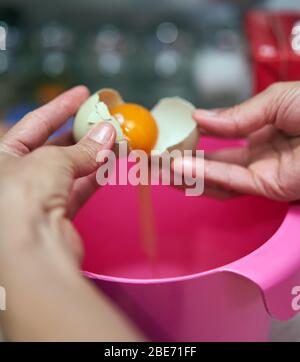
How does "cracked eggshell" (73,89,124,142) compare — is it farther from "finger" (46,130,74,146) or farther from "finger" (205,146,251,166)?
"finger" (205,146,251,166)

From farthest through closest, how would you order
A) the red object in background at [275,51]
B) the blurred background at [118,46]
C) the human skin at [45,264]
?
the blurred background at [118,46] < the red object in background at [275,51] < the human skin at [45,264]

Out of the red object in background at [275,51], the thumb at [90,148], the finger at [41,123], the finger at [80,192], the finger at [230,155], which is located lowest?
the finger at [80,192]

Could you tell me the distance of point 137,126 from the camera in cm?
56

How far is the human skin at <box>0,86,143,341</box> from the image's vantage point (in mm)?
345

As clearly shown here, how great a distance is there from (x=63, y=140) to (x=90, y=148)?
6.0 inches

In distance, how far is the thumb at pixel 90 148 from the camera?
1.46 feet

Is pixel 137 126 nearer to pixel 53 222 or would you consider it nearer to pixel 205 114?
pixel 205 114

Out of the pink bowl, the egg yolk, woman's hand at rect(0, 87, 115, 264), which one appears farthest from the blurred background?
woman's hand at rect(0, 87, 115, 264)

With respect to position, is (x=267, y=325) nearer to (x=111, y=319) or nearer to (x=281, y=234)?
(x=281, y=234)

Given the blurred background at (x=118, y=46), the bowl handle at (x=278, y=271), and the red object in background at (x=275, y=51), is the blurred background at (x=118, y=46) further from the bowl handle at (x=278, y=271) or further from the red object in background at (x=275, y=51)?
the bowl handle at (x=278, y=271)

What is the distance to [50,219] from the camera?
0.39 m

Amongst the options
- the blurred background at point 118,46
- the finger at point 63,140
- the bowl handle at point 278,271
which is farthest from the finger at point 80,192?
the blurred background at point 118,46

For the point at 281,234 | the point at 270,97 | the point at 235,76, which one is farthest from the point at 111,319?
the point at 235,76
